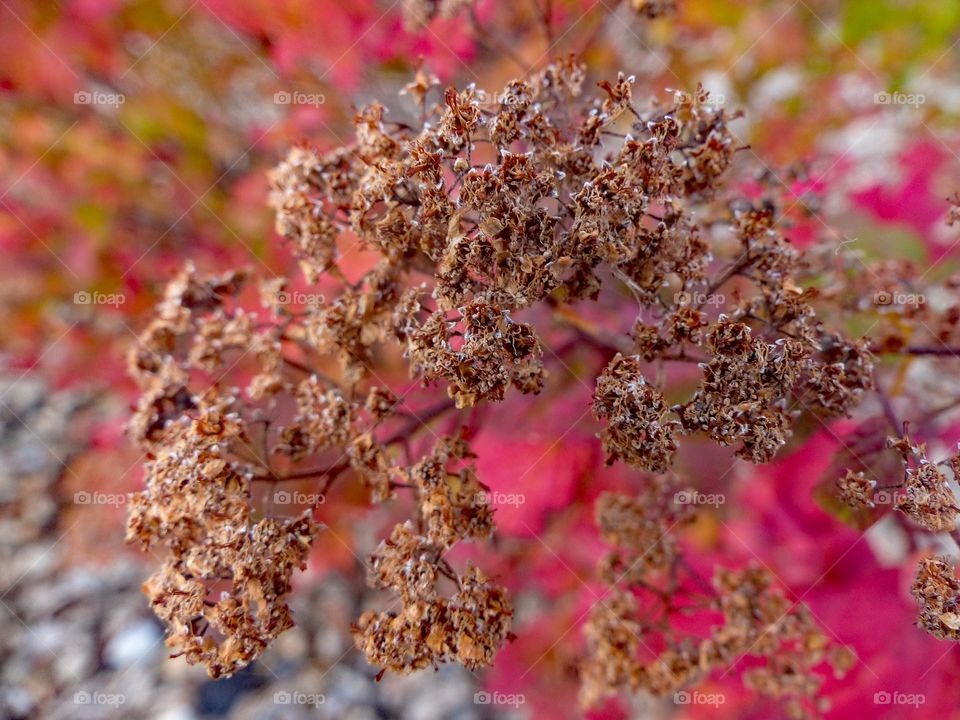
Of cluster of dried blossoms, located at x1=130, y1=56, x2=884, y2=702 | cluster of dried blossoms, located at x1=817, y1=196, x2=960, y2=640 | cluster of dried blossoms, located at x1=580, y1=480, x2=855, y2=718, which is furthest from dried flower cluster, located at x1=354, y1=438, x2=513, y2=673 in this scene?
cluster of dried blossoms, located at x1=817, y1=196, x2=960, y2=640

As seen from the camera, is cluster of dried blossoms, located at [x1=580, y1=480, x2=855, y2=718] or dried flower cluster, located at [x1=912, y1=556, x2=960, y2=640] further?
cluster of dried blossoms, located at [x1=580, y1=480, x2=855, y2=718]

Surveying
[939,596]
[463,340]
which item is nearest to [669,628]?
[939,596]

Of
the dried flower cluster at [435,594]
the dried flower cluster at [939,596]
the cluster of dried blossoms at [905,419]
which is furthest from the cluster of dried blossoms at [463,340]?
the dried flower cluster at [939,596]

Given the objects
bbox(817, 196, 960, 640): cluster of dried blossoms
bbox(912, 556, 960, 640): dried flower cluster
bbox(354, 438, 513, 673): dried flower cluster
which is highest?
bbox(817, 196, 960, 640): cluster of dried blossoms

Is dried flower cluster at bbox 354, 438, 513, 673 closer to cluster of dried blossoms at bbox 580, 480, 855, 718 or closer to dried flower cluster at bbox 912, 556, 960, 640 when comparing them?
cluster of dried blossoms at bbox 580, 480, 855, 718

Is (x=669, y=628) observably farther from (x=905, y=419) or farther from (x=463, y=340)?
(x=463, y=340)

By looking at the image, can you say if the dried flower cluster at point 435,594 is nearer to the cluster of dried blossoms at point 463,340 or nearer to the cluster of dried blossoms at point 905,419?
the cluster of dried blossoms at point 463,340
